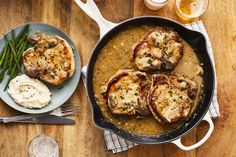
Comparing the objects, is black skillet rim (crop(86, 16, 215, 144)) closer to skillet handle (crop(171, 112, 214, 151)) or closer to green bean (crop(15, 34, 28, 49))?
skillet handle (crop(171, 112, 214, 151))

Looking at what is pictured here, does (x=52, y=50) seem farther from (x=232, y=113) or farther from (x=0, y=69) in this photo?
(x=232, y=113)

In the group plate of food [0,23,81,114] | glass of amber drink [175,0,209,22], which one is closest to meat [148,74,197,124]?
glass of amber drink [175,0,209,22]

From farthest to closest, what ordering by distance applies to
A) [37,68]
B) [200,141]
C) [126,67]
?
[37,68] → [126,67] → [200,141]

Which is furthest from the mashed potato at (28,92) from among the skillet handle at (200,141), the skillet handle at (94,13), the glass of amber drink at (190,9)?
the glass of amber drink at (190,9)

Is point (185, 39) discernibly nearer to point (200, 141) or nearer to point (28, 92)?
point (200, 141)

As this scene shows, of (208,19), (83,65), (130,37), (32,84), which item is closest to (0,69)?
(32,84)

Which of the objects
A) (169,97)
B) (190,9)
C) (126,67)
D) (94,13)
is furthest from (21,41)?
(190,9)
